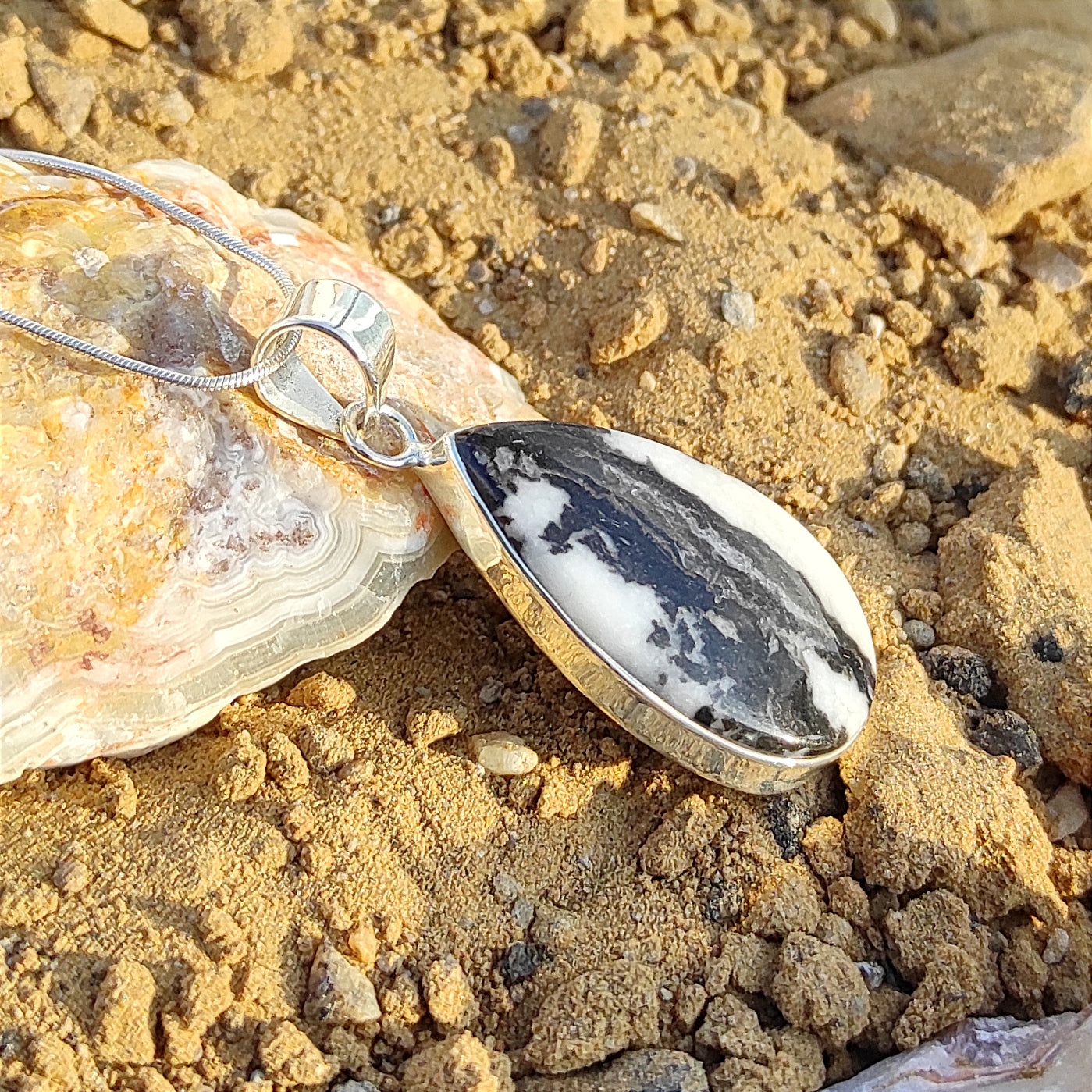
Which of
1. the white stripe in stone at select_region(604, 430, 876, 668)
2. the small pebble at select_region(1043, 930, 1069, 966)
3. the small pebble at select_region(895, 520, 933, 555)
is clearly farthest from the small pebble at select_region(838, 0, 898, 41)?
the small pebble at select_region(1043, 930, 1069, 966)

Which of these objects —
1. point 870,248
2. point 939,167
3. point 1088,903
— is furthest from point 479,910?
point 939,167

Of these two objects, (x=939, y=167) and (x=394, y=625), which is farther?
(x=939, y=167)

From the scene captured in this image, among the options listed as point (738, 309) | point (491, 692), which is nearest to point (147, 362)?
point (491, 692)

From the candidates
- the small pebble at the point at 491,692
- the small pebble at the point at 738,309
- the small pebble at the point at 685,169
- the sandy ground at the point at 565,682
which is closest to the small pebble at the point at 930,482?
the sandy ground at the point at 565,682

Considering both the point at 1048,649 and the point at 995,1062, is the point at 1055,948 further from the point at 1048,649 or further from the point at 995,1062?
the point at 1048,649

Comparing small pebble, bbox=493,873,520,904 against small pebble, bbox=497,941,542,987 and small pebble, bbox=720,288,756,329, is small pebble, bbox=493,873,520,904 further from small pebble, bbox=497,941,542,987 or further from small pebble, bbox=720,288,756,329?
small pebble, bbox=720,288,756,329

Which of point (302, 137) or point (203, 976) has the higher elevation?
point (302, 137)

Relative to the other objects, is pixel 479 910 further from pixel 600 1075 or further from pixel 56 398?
pixel 56 398
